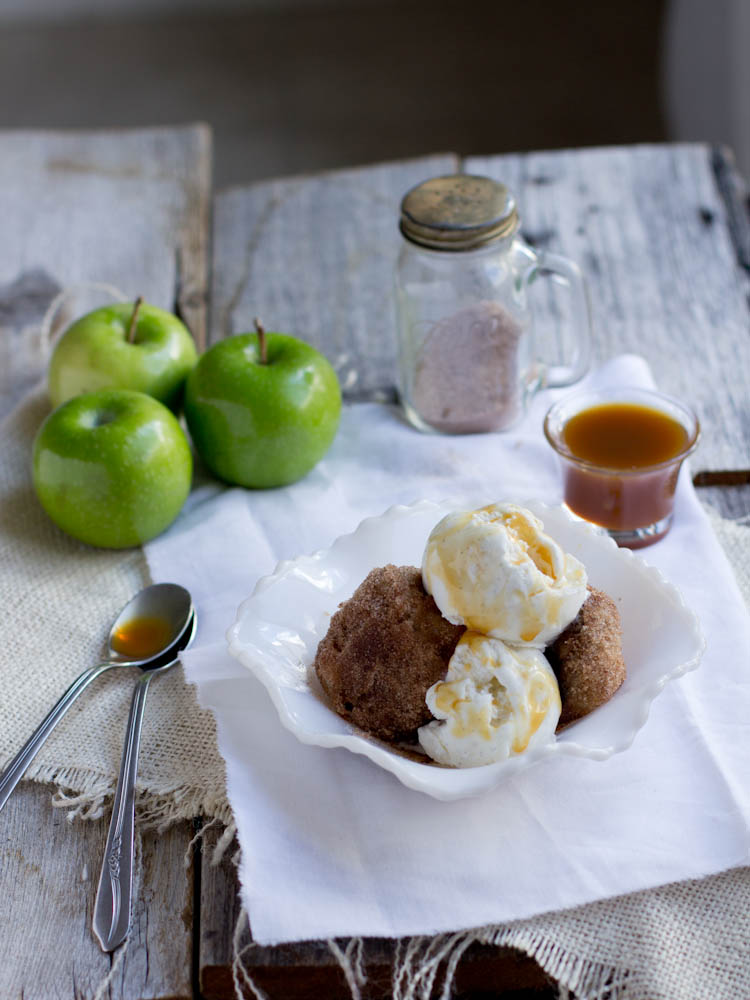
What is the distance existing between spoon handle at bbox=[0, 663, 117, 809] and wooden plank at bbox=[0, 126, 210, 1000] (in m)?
0.03

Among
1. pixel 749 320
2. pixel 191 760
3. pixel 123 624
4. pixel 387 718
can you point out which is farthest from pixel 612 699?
pixel 749 320

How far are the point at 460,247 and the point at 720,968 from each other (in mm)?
789

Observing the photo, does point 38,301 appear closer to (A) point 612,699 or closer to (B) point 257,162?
(A) point 612,699

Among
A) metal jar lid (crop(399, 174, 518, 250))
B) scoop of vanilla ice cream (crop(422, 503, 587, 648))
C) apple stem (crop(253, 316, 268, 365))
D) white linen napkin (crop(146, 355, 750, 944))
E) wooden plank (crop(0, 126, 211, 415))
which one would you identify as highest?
metal jar lid (crop(399, 174, 518, 250))

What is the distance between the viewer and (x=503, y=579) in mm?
842

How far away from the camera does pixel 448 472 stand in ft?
4.24

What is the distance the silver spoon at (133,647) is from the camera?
3.10 feet

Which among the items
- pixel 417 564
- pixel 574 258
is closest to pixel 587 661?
pixel 417 564

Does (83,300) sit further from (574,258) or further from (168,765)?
(168,765)

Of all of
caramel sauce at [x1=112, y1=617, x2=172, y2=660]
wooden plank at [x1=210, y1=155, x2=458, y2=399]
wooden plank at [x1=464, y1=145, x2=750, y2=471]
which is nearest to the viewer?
caramel sauce at [x1=112, y1=617, x2=172, y2=660]

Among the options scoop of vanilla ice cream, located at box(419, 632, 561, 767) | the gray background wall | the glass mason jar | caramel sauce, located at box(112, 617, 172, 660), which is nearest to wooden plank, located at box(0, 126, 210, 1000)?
caramel sauce, located at box(112, 617, 172, 660)

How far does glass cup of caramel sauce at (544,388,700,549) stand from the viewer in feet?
3.70

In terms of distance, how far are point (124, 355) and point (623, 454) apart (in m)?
0.61

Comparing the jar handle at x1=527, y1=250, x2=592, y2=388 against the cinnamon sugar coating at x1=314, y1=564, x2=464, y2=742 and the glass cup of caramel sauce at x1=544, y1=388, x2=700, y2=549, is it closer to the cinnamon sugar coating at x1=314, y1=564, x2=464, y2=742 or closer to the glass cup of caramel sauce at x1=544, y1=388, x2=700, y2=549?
the glass cup of caramel sauce at x1=544, y1=388, x2=700, y2=549
